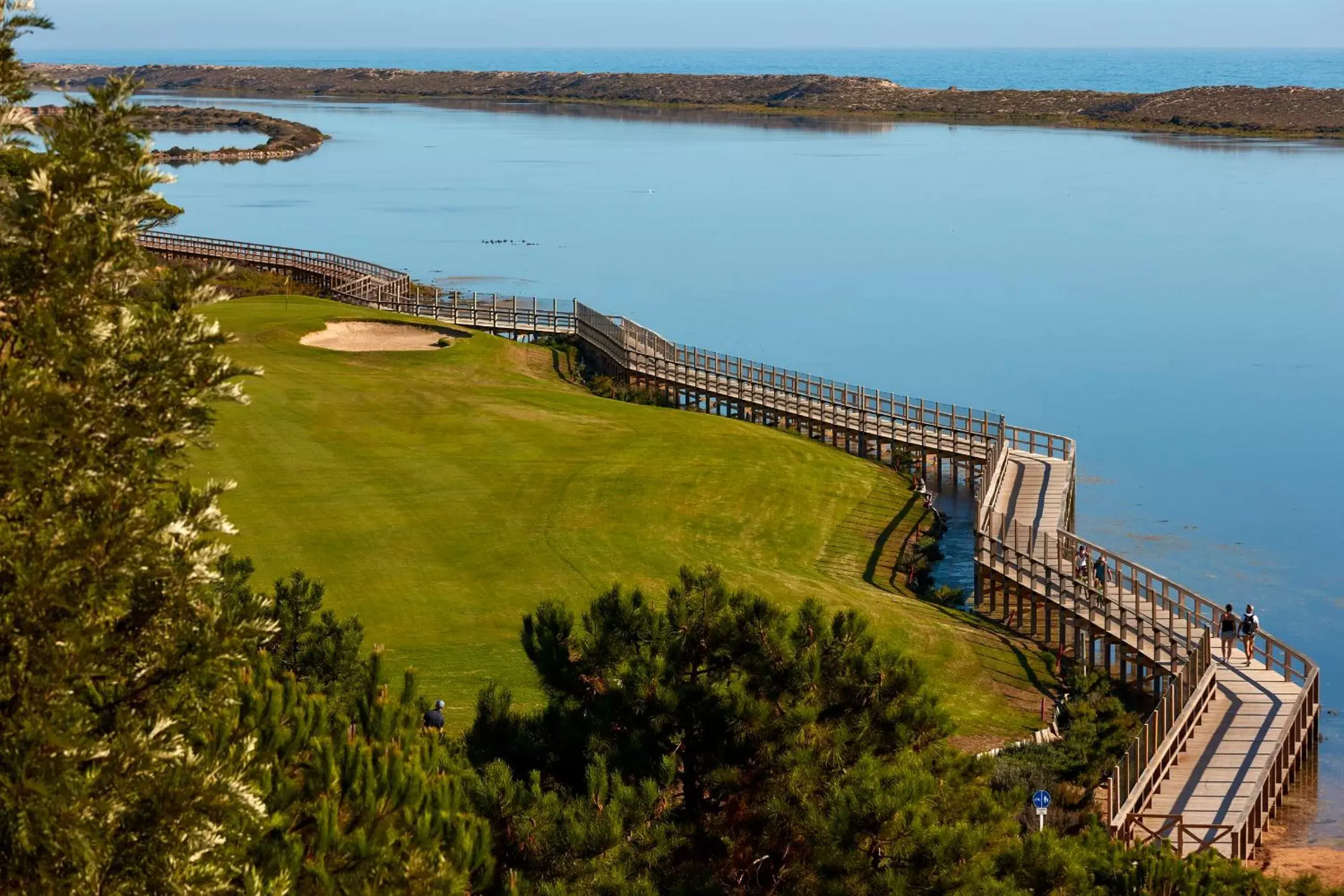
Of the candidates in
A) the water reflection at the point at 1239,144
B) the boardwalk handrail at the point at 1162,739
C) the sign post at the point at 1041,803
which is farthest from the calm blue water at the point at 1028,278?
the sign post at the point at 1041,803

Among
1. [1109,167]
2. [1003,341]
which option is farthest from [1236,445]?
[1109,167]

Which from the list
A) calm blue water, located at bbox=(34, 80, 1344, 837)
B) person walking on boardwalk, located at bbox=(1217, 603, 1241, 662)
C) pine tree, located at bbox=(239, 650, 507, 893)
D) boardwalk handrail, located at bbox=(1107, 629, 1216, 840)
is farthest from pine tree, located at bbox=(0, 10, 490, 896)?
person walking on boardwalk, located at bbox=(1217, 603, 1241, 662)

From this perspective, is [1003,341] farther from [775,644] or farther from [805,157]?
[805,157]

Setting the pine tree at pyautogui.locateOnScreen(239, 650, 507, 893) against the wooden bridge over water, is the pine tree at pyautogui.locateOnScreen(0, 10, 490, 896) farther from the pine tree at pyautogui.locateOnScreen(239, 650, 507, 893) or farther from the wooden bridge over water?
the wooden bridge over water

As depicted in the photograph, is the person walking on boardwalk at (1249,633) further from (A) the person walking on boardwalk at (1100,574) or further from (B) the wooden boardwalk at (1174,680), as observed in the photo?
(A) the person walking on boardwalk at (1100,574)

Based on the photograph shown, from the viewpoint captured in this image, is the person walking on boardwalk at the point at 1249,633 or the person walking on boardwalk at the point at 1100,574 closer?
the person walking on boardwalk at the point at 1249,633

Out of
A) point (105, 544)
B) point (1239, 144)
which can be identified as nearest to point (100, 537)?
point (105, 544)

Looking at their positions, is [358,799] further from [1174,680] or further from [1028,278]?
[1028,278]
